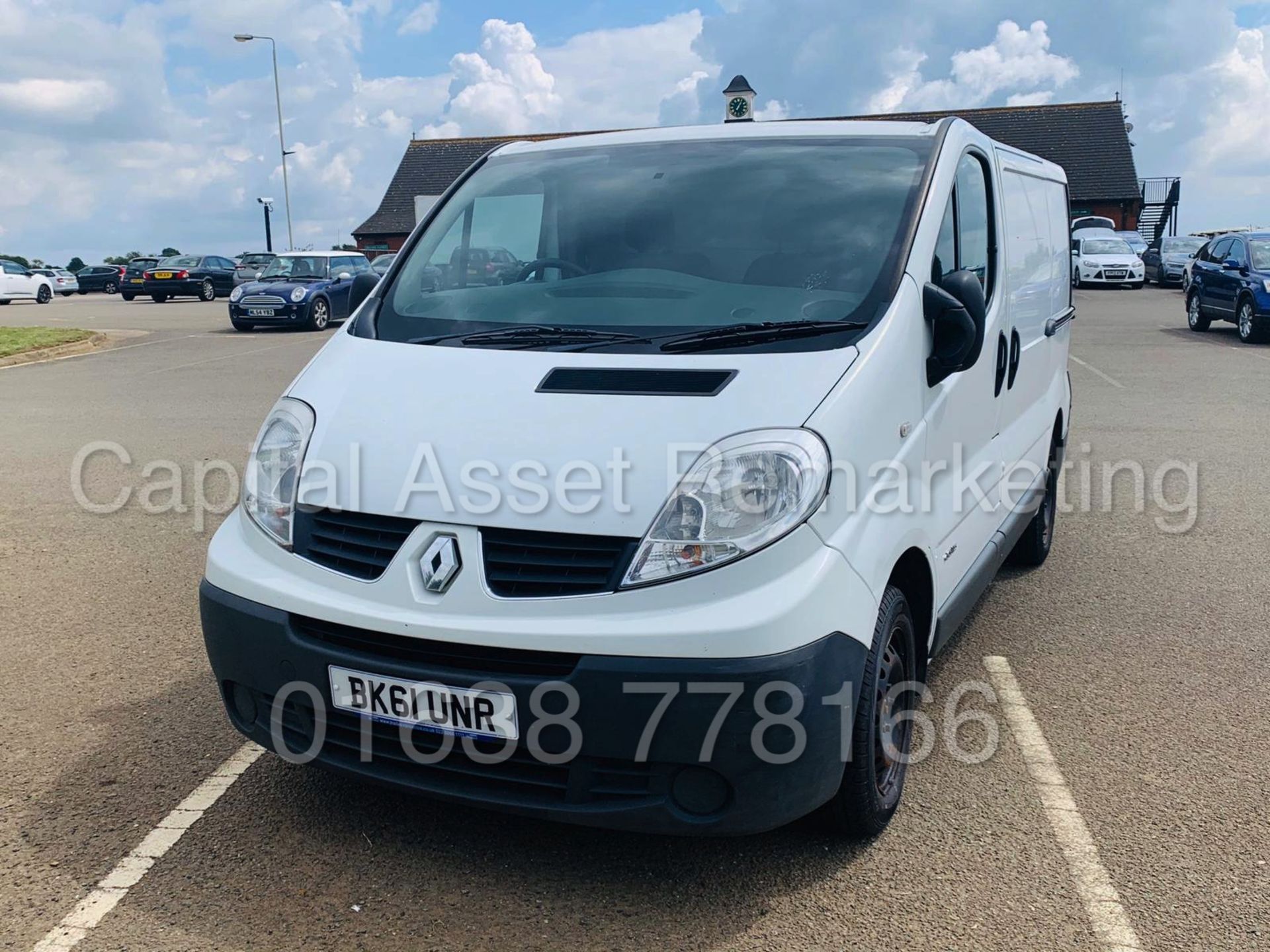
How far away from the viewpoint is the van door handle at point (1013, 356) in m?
4.43

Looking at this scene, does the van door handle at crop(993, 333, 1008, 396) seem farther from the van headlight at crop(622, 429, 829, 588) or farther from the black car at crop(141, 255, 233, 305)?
the black car at crop(141, 255, 233, 305)

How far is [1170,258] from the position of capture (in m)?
33.1

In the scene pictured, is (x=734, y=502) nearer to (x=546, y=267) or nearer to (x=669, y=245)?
(x=669, y=245)

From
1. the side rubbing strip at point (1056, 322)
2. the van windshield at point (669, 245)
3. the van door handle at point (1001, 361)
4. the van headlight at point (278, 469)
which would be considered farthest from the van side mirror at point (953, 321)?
the side rubbing strip at point (1056, 322)

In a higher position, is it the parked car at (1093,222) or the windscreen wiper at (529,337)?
the parked car at (1093,222)

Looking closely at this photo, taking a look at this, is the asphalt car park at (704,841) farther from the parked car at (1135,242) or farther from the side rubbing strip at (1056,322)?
the parked car at (1135,242)

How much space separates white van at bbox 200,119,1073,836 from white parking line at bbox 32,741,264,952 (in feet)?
1.40

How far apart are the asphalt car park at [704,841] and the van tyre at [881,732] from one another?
0.36 ft

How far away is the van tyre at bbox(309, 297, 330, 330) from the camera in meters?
22.8

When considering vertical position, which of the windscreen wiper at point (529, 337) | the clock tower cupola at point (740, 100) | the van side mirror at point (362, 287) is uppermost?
the clock tower cupola at point (740, 100)

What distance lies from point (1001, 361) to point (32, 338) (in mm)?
19558

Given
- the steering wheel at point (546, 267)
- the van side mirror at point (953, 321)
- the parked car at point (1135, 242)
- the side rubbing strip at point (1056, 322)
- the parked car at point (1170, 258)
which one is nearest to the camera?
the van side mirror at point (953, 321)

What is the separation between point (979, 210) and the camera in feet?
13.9

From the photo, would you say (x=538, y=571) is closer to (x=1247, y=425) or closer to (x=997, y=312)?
(x=997, y=312)
